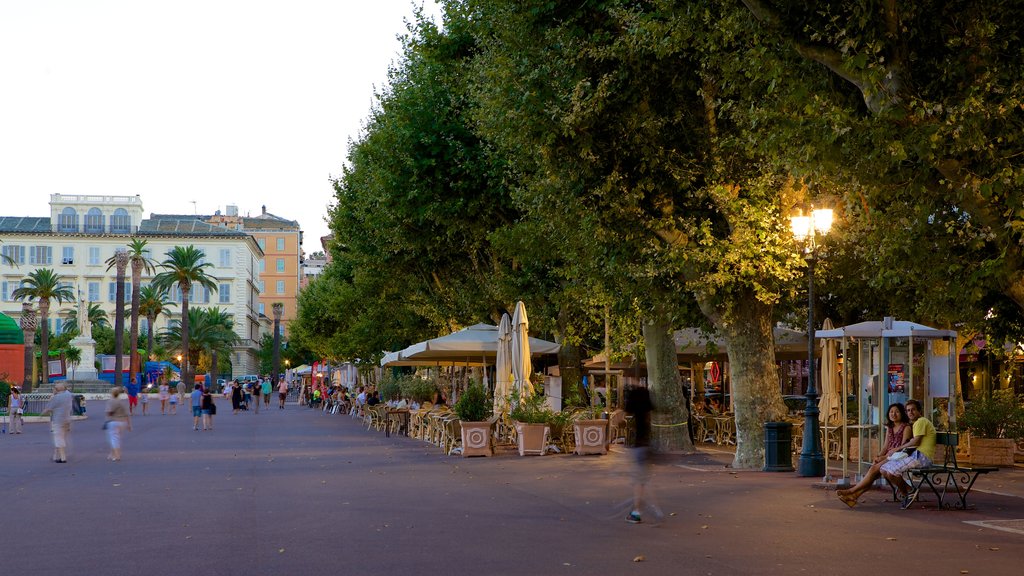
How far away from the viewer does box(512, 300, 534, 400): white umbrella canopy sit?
23906 millimetres

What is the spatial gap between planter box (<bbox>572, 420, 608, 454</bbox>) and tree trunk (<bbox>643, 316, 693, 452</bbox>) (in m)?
1.34

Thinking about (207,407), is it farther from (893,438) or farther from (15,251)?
(15,251)

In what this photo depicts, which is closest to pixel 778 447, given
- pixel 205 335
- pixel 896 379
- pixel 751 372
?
pixel 751 372

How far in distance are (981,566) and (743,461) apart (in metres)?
10.1

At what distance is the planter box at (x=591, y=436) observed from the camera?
73.7ft

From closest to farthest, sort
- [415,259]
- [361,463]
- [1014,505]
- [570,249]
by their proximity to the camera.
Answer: [1014,505], [361,463], [570,249], [415,259]

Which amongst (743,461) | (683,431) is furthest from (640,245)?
(683,431)

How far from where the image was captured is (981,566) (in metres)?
9.20

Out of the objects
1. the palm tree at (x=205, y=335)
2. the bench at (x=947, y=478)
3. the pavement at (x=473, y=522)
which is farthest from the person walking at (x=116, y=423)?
the palm tree at (x=205, y=335)

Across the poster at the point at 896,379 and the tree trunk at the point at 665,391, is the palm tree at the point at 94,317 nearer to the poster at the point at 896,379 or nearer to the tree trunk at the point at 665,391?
the tree trunk at the point at 665,391

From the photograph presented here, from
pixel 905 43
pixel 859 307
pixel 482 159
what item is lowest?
pixel 859 307

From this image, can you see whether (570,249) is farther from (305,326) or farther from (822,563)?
(305,326)

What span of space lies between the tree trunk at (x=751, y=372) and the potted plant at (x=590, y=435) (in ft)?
12.5

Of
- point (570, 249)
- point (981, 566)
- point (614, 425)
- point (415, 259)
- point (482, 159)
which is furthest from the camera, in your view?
point (415, 259)
